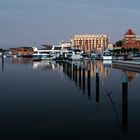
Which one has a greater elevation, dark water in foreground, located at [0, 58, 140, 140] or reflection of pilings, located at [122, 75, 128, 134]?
reflection of pilings, located at [122, 75, 128, 134]

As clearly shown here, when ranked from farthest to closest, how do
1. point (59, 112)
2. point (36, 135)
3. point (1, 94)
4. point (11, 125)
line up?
1. point (1, 94)
2. point (59, 112)
3. point (11, 125)
4. point (36, 135)

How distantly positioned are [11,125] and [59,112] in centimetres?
407

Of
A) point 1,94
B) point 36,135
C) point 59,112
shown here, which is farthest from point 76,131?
point 1,94

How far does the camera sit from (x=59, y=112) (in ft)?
66.5

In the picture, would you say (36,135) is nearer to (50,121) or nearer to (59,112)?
(50,121)

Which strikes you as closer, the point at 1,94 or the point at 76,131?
the point at 76,131

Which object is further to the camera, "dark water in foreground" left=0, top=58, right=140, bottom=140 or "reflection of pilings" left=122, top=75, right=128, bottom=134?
"reflection of pilings" left=122, top=75, right=128, bottom=134

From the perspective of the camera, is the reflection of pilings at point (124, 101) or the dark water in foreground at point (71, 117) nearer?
the dark water in foreground at point (71, 117)

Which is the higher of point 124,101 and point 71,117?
point 124,101

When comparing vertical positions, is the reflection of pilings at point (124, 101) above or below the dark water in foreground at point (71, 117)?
above

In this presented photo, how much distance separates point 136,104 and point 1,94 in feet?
37.4

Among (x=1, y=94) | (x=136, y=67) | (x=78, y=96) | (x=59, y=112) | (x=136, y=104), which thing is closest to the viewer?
(x=59, y=112)

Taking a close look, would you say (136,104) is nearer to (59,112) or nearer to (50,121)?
(59,112)

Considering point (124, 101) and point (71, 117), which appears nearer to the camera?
point (124, 101)
